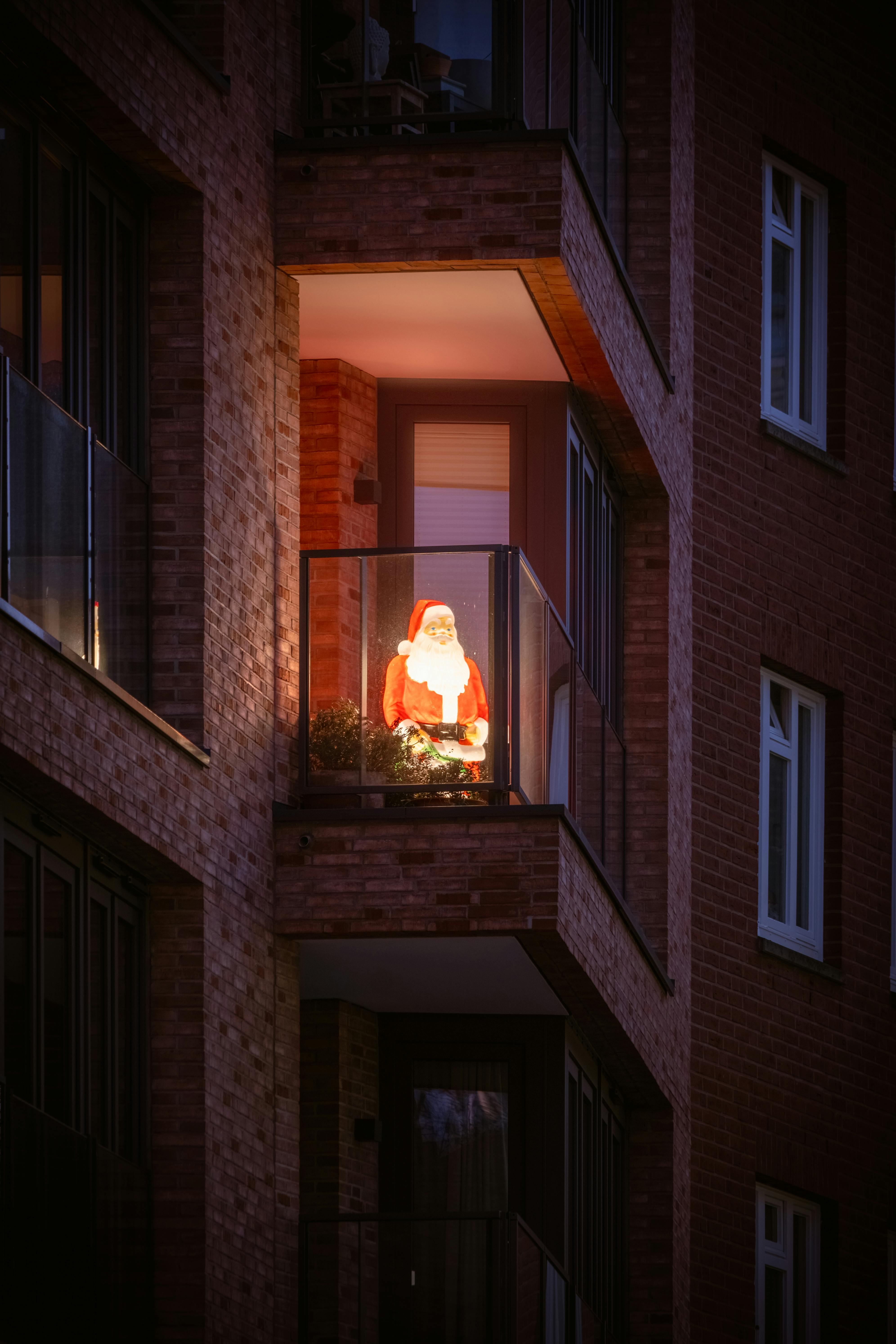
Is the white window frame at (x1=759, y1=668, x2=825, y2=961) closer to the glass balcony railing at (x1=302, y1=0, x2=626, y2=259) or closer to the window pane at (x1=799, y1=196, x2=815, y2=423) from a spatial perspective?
the window pane at (x1=799, y1=196, x2=815, y2=423)

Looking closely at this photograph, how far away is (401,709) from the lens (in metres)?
15.7

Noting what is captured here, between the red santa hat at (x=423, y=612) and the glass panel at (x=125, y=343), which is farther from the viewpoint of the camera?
the red santa hat at (x=423, y=612)

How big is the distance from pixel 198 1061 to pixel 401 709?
2.34 m

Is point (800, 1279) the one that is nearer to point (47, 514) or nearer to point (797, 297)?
point (797, 297)

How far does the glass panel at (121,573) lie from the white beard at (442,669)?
1617 mm

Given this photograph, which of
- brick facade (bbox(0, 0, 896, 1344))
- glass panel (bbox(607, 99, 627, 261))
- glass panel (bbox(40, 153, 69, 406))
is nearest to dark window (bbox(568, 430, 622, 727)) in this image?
brick facade (bbox(0, 0, 896, 1344))

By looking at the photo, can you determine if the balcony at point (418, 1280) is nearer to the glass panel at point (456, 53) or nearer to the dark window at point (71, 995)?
the dark window at point (71, 995)

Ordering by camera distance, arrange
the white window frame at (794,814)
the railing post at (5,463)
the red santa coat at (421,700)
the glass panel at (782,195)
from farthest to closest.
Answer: the glass panel at (782,195) → the white window frame at (794,814) → the red santa coat at (421,700) → the railing post at (5,463)

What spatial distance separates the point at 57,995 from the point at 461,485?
5.49m

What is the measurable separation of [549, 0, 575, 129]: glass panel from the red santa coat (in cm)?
362

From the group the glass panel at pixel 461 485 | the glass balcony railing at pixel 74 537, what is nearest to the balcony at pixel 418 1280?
the glass balcony railing at pixel 74 537

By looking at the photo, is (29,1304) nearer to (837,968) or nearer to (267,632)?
(267,632)

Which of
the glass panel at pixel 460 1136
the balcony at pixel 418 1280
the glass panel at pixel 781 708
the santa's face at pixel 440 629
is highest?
the glass panel at pixel 781 708

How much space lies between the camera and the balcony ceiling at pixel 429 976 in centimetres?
1622
